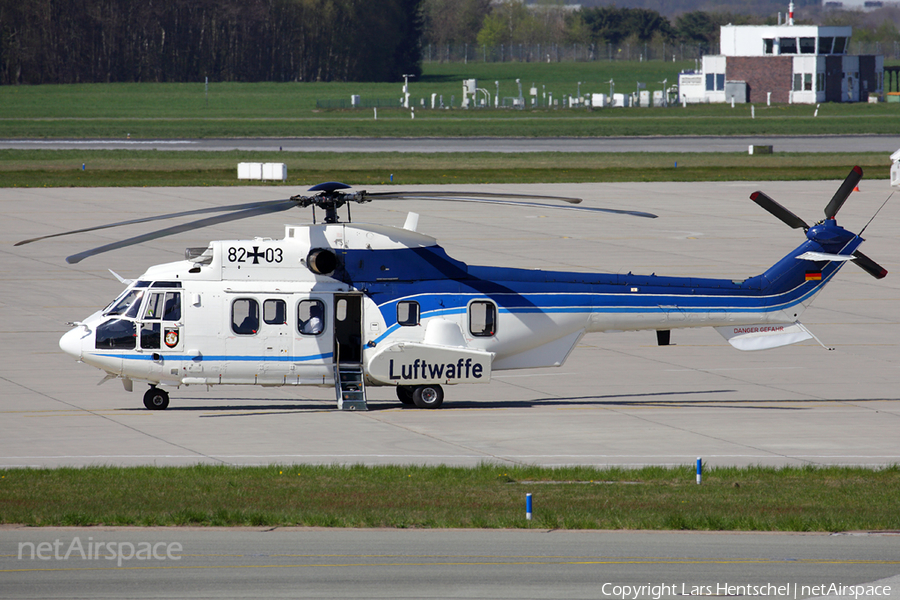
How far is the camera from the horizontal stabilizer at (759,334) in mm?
22859

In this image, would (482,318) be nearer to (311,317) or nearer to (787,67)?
(311,317)

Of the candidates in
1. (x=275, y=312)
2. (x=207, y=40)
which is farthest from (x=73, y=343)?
(x=207, y=40)

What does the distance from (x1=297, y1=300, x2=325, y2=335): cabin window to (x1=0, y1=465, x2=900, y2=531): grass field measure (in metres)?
4.75

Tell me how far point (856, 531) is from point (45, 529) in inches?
395

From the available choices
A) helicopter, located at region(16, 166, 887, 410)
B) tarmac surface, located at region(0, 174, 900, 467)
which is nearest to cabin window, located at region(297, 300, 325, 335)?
helicopter, located at region(16, 166, 887, 410)

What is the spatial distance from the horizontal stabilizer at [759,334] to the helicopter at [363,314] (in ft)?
0.14

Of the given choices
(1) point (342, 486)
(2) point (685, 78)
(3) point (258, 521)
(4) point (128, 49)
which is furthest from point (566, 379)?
(4) point (128, 49)

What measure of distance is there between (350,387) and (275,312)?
80.0 inches

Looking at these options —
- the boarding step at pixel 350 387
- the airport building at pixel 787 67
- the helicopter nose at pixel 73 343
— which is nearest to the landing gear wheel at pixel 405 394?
the boarding step at pixel 350 387

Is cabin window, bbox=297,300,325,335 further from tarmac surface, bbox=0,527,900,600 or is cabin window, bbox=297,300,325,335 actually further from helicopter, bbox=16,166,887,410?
tarmac surface, bbox=0,527,900,600

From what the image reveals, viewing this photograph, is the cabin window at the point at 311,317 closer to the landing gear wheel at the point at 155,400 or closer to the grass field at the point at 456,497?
the landing gear wheel at the point at 155,400

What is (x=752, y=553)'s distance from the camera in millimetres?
13328

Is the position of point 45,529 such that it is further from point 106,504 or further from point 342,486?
point 342,486

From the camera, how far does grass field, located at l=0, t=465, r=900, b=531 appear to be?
14609 millimetres
